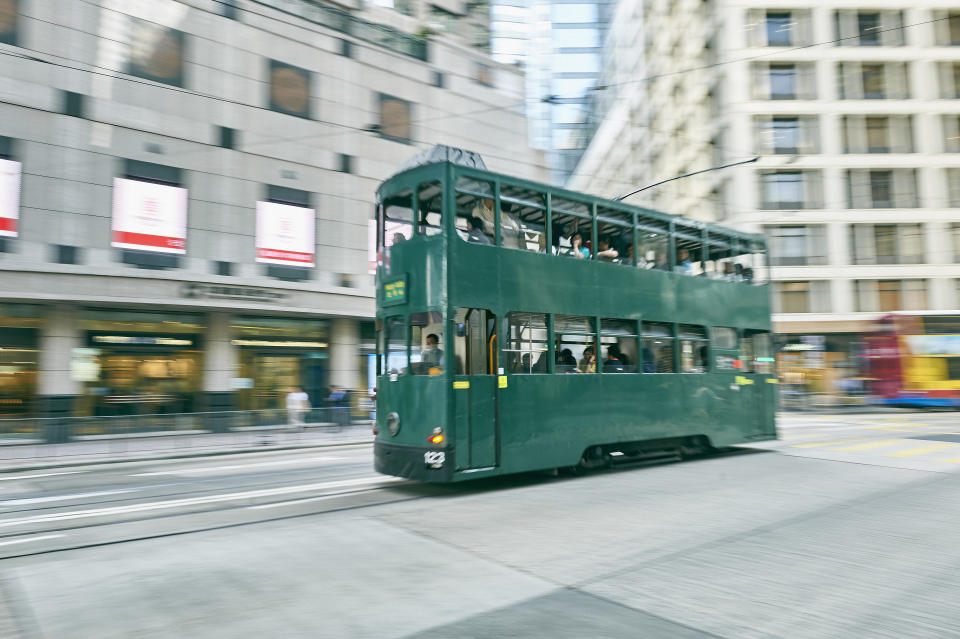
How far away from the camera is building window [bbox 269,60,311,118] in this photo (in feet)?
69.8

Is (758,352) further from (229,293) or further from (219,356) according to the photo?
(219,356)

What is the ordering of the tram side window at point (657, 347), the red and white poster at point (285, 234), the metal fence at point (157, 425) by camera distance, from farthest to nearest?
the red and white poster at point (285, 234), the metal fence at point (157, 425), the tram side window at point (657, 347)

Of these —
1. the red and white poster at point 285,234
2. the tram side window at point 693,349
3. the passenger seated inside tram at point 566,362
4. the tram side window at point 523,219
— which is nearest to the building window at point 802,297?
the red and white poster at point 285,234

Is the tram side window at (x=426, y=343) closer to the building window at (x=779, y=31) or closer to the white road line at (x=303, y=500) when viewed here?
the white road line at (x=303, y=500)

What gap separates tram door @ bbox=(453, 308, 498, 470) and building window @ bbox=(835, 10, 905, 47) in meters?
36.1

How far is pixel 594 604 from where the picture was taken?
4121mm

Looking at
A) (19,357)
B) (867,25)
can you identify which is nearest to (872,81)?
(867,25)

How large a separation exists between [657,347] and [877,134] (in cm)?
3276

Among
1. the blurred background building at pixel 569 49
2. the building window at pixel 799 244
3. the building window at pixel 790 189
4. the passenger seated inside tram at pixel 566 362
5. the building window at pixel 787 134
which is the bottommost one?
the passenger seated inside tram at pixel 566 362

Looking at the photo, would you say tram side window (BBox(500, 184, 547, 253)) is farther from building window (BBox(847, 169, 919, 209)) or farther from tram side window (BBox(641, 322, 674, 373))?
building window (BBox(847, 169, 919, 209))

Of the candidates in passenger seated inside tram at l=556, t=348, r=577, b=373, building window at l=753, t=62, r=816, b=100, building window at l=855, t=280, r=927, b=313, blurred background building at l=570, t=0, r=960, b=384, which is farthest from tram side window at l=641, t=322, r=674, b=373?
building window at l=753, t=62, r=816, b=100

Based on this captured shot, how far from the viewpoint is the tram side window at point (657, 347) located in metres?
10.1

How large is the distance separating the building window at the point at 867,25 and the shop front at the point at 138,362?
3590 cm

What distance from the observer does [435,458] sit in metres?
7.68
